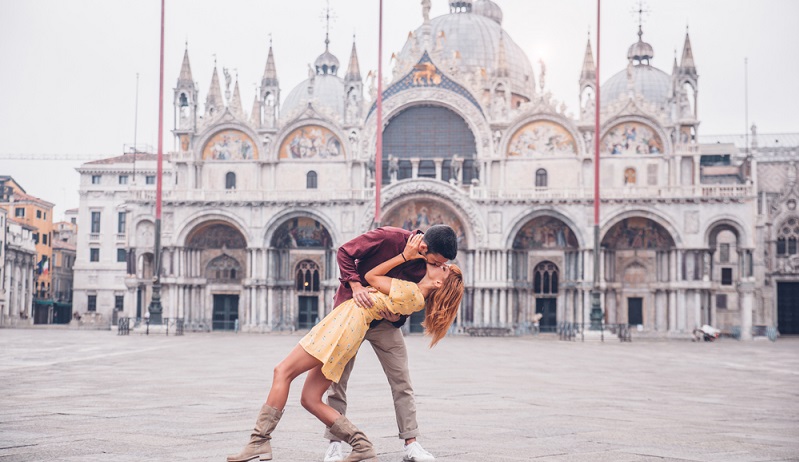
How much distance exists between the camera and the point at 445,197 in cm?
4997

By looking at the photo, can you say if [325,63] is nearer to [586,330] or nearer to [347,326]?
[586,330]

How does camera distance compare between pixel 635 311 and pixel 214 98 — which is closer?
pixel 635 311

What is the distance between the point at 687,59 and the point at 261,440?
49.8 meters

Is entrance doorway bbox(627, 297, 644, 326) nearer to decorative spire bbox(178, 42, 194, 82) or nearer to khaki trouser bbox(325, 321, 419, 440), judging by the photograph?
decorative spire bbox(178, 42, 194, 82)

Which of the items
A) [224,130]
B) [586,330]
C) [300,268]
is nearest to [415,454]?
[586,330]

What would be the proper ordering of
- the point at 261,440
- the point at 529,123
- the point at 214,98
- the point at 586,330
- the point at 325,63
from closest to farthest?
the point at 261,440, the point at 586,330, the point at 529,123, the point at 214,98, the point at 325,63

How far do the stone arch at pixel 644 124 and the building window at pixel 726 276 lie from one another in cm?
1692

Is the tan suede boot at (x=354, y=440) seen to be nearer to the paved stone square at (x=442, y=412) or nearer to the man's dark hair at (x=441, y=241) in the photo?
the paved stone square at (x=442, y=412)

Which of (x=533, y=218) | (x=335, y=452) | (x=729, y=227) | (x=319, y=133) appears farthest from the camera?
(x=319, y=133)

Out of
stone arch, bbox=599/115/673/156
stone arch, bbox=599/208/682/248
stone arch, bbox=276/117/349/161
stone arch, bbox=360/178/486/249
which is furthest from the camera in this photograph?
stone arch, bbox=276/117/349/161

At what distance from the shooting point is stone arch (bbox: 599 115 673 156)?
166 feet

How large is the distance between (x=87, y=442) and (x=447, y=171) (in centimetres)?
4525

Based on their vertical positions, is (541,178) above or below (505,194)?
above

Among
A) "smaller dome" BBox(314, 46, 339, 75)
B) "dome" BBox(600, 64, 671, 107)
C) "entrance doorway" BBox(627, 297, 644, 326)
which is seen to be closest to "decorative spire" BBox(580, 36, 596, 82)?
"entrance doorway" BBox(627, 297, 644, 326)
